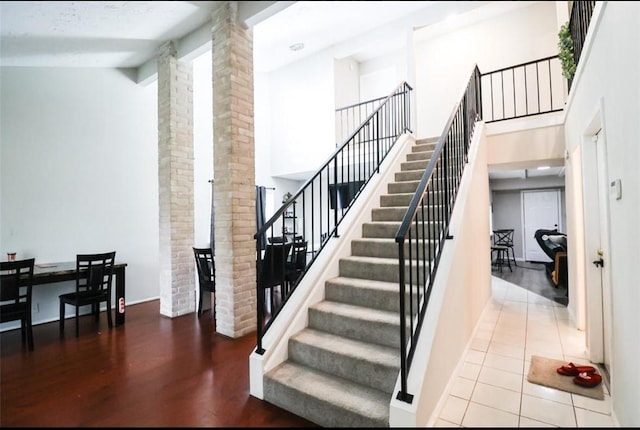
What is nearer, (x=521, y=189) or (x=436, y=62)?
(x=436, y=62)

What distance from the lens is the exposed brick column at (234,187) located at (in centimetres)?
308

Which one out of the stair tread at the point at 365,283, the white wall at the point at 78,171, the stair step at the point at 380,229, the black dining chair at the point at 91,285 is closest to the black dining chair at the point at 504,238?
the stair step at the point at 380,229

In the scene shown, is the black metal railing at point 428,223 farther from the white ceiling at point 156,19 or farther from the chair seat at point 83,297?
the chair seat at point 83,297

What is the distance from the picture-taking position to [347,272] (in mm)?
2793

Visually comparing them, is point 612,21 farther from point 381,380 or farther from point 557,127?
point 557,127

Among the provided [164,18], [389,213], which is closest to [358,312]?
[389,213]

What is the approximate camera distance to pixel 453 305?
2.27 metres

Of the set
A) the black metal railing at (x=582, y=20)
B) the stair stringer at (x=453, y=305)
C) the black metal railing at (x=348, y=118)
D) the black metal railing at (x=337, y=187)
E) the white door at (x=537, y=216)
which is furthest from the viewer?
the white door at (x=537, y=216)

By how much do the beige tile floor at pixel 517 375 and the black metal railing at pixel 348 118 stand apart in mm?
4381

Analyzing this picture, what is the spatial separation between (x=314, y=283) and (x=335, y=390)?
3.13ft

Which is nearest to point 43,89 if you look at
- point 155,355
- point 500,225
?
point 155,355

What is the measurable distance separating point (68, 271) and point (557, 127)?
629 centimetres

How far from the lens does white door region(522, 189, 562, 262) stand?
8.70 m

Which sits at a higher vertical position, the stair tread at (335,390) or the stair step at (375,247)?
the stair step at (375,247)
